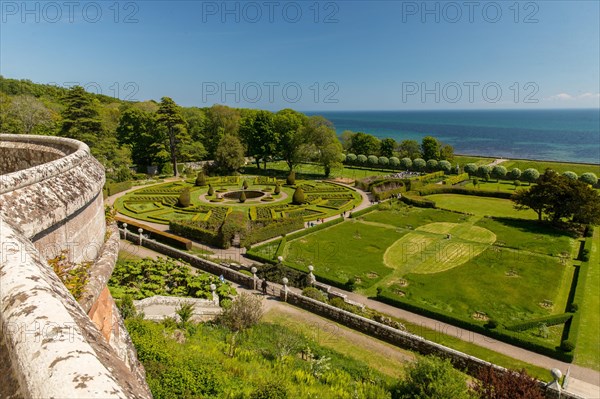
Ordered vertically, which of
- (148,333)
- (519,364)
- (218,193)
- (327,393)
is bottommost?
(519,364)

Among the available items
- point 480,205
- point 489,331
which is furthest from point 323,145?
point 489,331

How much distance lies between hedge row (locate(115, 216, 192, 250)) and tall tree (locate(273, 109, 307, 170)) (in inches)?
1246

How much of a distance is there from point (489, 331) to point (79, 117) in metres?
46.1

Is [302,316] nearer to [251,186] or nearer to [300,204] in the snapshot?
[300,204]

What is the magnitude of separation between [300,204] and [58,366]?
126 ft

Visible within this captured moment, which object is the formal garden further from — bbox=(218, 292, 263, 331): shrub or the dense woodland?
the dense woodland

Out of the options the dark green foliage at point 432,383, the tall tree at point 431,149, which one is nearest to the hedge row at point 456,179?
the tall tree at point 431,149

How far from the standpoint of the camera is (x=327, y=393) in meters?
11.4

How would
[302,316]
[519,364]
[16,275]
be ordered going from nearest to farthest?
[16,275], [519,364], [302,316]

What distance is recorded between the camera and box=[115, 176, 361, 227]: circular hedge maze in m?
35.7

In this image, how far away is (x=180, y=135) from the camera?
56.0 m

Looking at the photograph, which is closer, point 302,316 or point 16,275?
point 16,275

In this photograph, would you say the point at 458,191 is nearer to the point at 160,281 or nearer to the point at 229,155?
the point at 229,155

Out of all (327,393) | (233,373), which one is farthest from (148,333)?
(327,393)
